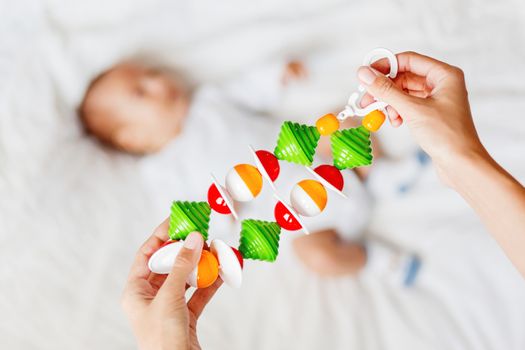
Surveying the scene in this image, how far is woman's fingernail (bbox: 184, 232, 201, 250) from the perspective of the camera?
2.46 feet

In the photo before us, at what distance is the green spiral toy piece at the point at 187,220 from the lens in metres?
0.79

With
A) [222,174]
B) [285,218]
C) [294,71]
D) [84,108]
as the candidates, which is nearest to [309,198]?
[285,218]

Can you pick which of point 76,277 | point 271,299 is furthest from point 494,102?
point 76,277

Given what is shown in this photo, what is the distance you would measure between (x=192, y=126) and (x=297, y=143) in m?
0.83

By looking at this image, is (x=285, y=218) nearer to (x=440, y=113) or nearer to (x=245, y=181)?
(x=245, y=181)

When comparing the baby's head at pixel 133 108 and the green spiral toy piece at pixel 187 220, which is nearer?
the green spiral toy piece at pixel 187 220

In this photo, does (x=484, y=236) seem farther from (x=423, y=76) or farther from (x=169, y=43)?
(x=169, y=43)

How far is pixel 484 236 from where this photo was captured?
1.28 m

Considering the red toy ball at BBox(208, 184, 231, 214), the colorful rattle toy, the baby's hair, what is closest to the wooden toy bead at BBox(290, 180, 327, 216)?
the colorful rattle toy

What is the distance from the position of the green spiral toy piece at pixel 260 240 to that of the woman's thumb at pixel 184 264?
0.28 feet

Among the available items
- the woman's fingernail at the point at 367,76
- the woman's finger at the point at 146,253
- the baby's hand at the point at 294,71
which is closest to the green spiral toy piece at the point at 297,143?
the woman's fingernail at the point at 367,76

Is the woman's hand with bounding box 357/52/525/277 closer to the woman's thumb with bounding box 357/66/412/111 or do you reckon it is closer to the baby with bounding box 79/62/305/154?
the woman's thumb with bounding box 357/66/412/111

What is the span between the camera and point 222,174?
58.1 inches

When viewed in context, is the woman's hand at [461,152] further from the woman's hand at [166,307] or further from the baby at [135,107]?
the baby at [135,107]
